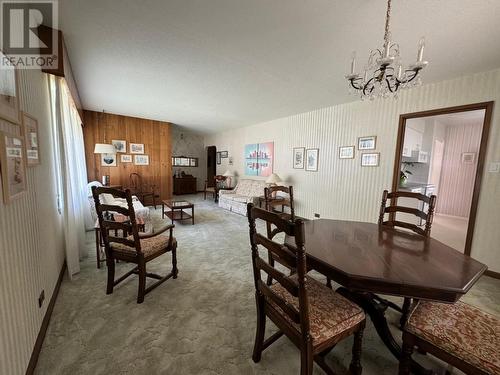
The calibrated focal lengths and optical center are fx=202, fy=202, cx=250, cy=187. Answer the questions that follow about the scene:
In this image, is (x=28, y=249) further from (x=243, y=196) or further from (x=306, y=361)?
(x=243, y=196)

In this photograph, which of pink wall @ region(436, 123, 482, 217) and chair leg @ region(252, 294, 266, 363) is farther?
pink wall @ region(436, 123, 482, 217)

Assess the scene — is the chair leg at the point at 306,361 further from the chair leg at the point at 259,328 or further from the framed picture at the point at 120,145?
the framed picture at the point at 120,145

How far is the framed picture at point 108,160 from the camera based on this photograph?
5.39 meters

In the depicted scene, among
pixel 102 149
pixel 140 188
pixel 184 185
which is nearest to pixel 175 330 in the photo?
pixel 102 149

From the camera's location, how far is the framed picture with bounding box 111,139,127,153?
5.48m

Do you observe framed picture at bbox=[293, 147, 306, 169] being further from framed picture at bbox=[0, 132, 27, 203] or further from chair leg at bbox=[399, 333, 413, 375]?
framed picture at bbox=[0, 132, 27, 203]

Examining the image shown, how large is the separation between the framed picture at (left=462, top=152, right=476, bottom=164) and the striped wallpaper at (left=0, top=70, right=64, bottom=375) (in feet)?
26.9

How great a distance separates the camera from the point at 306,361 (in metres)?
0.99

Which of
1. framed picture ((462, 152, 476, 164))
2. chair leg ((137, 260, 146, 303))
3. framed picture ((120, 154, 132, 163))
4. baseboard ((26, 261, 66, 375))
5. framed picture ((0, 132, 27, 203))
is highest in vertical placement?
framed picture ((462, 152, 476, 164))

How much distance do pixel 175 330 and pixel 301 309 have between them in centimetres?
116

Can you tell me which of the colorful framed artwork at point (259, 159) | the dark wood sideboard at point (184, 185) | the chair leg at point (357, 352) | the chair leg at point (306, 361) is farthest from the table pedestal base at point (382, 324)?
the dark wood sideboard at point (184, 185)

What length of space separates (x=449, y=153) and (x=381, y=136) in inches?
156

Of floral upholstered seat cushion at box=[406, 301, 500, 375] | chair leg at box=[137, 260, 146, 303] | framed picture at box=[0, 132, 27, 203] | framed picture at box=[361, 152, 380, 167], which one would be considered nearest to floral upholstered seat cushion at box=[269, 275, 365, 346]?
floral upholstered seat cushion at box=[406, 301, 500, 375]

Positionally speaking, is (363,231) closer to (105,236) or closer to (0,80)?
(105,236)
